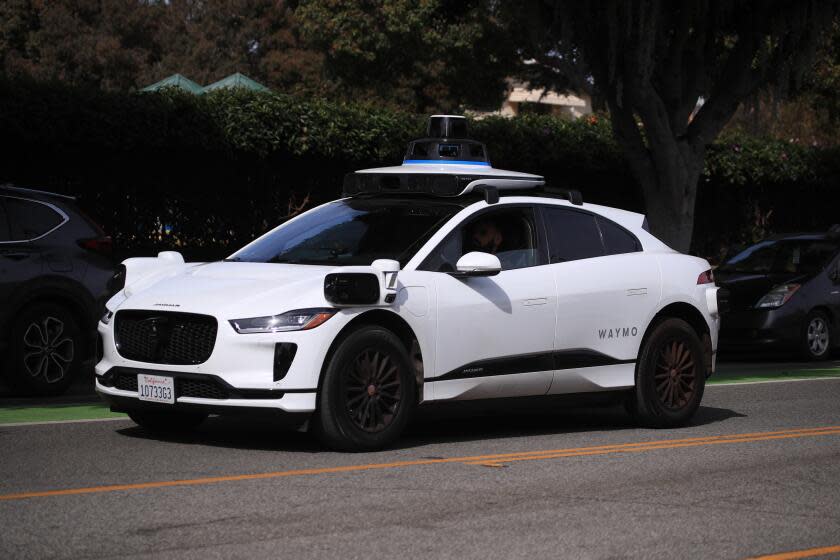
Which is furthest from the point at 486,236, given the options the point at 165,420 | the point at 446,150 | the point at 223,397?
the point at 446,150

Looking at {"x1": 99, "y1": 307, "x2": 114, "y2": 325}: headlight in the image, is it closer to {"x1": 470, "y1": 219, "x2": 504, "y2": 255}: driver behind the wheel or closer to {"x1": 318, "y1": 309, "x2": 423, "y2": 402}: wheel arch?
{"x1": 318, "y1": 309, "x2": 423, "y2": 402}: wheel arch

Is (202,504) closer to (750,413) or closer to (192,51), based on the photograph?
(750,413)

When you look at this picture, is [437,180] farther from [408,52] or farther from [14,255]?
[408,52]

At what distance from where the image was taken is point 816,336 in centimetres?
1858

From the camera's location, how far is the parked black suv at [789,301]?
59.7ft

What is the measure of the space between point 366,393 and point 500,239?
1711 mm

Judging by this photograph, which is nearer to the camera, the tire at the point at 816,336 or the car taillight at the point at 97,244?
the car taillight at the point at 97,244

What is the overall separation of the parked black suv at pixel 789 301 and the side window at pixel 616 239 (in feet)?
25.7

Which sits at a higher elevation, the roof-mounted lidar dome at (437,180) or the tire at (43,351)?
the roof-mounted lidar dome at (437,180)

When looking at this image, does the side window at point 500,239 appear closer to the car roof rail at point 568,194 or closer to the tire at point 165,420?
the car roof rail at point 568,194

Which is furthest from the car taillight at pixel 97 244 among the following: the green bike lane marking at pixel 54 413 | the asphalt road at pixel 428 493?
the asphalt road at pixel 428 493

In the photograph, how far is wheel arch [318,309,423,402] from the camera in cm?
874

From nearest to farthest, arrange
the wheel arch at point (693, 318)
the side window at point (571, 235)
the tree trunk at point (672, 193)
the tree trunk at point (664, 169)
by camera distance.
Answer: the side window at point (571, 235) < the wheel arch at point (693, 318) < the tree trunk at point (664, 169) < the tree trunk at point (672, 193)

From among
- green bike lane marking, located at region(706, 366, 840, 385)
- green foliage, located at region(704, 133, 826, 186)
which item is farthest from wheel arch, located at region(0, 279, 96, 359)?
green foliage, located at region(704, 133, 826, 186)
